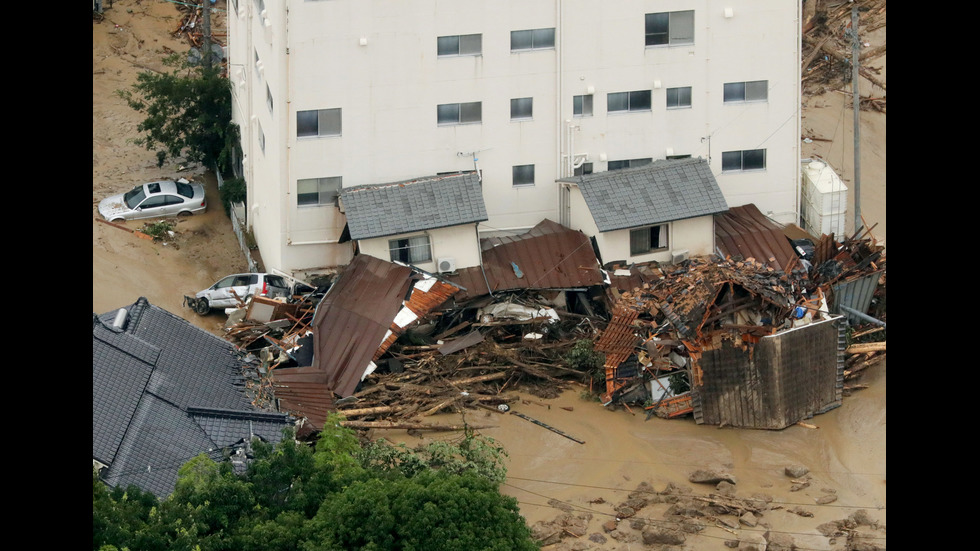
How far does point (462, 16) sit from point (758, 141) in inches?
336

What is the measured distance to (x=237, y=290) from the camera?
3466 centimetres

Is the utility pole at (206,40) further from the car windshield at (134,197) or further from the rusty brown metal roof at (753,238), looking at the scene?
the rusty brown metal roof at (753,238)

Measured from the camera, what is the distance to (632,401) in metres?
30.9

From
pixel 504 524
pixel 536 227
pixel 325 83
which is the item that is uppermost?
pixel 325 83

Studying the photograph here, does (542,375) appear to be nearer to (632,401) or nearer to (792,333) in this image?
(632,401)

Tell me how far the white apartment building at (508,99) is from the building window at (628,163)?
5 centimetres

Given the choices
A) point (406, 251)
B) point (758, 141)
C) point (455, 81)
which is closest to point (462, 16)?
point (455, 81)

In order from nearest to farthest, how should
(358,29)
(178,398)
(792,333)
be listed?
(178,398) → (792,333) → (358,29)

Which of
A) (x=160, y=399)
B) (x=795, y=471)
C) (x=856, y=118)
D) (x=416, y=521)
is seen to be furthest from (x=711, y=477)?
(x=856, y=118)

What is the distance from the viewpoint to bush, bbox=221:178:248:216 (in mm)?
39000

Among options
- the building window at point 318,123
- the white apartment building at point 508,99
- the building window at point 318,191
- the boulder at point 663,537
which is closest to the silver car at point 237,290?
the white apartment building at point 508,99

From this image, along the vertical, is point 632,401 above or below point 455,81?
below

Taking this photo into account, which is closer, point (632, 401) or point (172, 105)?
point (632, 401)

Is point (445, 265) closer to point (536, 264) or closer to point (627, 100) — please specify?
point (536, 264)
